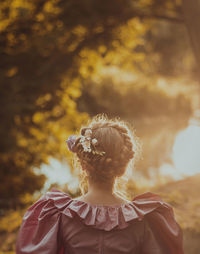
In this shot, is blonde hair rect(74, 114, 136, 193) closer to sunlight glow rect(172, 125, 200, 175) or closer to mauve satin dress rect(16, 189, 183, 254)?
mauve satin dress rect(16, 189, 183, 254)

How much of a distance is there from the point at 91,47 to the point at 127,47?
0.67 m

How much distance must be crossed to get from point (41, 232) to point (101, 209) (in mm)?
322

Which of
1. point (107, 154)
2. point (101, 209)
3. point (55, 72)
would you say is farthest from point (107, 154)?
point (55, 72)

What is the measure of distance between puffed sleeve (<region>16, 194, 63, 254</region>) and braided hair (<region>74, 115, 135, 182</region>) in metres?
0.28

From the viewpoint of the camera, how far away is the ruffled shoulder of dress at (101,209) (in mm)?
1605

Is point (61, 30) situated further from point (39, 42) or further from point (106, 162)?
point (106, 162)

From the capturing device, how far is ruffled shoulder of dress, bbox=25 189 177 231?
1605mm

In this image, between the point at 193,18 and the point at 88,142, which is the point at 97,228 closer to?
the point at 88,142

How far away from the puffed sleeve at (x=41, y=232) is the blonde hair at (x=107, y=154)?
27cm

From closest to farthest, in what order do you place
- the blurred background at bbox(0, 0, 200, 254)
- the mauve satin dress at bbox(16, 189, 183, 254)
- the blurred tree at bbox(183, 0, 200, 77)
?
the mauve satin dress at bbox(16, 189, 183, 254) → the blurred background at bbox(0, 0, 200, 254) → the blurred tree at bbox(183, 0, 200, 77)

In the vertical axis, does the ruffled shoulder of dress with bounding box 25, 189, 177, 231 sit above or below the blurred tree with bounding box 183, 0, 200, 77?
below

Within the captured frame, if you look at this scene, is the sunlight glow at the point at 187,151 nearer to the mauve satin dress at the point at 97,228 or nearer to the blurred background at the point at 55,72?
the blurred background at the point at 55,72

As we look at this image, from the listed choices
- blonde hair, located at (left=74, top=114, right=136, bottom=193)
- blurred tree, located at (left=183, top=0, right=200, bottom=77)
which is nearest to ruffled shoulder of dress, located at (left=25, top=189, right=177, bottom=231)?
blonde hair, located at (left=74, top=114, right=136, bottom=193)

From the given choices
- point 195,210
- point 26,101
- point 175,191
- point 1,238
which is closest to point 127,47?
point 26,101
